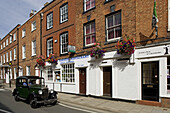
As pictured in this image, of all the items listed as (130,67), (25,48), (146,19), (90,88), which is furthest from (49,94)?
(25,48)

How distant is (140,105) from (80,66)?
18.5ft

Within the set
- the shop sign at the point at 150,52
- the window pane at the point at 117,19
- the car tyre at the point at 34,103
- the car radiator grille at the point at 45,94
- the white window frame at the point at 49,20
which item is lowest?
the car tyre at the point at 34,103

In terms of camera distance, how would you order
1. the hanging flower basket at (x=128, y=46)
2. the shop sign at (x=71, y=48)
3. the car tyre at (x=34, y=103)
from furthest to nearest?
1. the shop sign at (x=71, y=48)
2. the hanging flower basket at (x=128, y=46)
3. the car tyre at (x=34, y=103)

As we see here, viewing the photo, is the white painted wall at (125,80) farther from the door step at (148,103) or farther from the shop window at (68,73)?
the shop window at (68,73)

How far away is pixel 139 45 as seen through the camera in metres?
7.85

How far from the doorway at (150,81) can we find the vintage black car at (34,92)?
Answer: 5.50m

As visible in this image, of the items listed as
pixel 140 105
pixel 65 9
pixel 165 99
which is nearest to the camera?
pixel 165 99

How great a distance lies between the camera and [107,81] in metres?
Answer: 9.55

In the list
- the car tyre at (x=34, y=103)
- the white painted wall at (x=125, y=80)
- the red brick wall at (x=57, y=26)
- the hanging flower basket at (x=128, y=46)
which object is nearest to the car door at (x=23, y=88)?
the car tyre at (x=34, y=103)

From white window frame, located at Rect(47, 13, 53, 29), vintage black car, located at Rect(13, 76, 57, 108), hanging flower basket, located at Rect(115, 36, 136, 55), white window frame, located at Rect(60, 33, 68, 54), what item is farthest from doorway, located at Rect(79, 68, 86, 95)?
white window frame, located at Rect(47, 13, 53, 29)

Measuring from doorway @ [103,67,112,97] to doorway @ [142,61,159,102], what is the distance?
2.33 meters

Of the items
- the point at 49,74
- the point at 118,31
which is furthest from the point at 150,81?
the point at 49,74

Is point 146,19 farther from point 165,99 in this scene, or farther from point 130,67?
point 165,99

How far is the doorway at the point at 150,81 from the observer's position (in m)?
7.35
